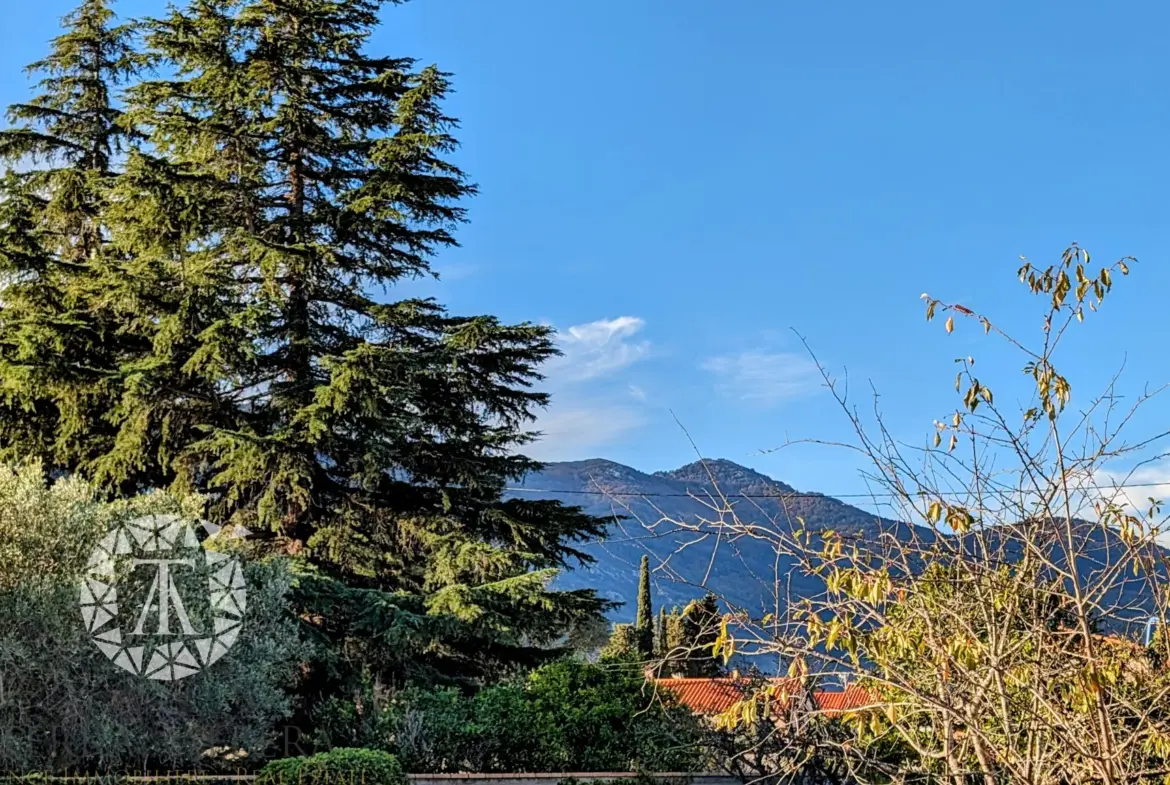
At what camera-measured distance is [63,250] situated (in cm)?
1984

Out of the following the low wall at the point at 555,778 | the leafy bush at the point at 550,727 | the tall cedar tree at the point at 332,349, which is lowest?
the low wall at the point at 555,778

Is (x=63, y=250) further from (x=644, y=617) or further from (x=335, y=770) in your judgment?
(x=644, y=617)

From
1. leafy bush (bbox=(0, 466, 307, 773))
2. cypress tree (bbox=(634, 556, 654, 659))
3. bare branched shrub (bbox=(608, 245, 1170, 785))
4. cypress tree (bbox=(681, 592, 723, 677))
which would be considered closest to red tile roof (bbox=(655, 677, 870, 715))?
cypress tree (bbox=(681, 592, 723, 677))

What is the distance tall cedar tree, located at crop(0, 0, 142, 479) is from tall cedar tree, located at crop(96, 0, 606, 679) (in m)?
0.81

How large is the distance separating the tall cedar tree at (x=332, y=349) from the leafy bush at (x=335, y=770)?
11.0ft

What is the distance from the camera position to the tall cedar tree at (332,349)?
586 inches

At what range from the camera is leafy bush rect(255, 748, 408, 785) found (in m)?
10.5

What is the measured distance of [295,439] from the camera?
48.8 feet

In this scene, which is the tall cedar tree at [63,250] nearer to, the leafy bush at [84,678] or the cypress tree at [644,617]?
the leafy bush at [84,678]

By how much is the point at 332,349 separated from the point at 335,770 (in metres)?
7.85

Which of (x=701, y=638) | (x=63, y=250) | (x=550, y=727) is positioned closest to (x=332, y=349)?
(x=550, y=727)

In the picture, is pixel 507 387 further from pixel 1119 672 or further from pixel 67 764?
pixel 1119 672

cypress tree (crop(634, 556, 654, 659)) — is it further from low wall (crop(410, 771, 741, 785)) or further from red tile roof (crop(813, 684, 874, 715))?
red tile roof (crop(813, 684, 874, 715))

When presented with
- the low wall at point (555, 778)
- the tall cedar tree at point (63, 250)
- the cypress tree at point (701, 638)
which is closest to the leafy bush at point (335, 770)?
the low wall at point (555, 778)
